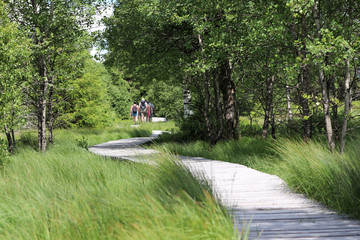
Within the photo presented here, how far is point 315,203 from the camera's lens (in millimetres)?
5105

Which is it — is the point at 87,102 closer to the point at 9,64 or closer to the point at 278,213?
the point at 9,64

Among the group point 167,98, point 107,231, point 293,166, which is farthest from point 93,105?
point 107,231

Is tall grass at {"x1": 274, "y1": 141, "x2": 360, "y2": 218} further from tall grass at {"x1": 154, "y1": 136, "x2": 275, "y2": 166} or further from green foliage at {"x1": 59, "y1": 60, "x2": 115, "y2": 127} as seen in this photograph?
green foliage at {"x1": 59, "y1": 60, "x2": 115, "y2": 127}

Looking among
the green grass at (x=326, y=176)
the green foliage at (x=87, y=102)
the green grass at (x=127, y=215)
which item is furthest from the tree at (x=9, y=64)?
the green foliage at (x=87, y=102)

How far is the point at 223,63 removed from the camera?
11141 mm

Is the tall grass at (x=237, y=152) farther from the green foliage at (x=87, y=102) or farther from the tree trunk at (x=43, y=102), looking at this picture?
the green foliage at (x=87, y=102)

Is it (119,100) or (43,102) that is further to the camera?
(119,100)

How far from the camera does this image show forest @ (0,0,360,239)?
23.4ft

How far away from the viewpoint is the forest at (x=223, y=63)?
280 inches

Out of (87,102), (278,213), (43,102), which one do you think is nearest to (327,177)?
(278,213)

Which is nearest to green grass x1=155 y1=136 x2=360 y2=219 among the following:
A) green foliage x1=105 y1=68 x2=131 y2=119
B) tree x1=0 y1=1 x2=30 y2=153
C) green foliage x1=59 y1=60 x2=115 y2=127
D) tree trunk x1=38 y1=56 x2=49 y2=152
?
tree x1=0 y1=1 x2=30 y2=153

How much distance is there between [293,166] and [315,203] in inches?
42.5

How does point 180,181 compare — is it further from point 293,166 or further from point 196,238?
point 293,166

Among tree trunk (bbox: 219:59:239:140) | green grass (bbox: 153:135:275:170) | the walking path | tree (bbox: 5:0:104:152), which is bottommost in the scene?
the walking path
